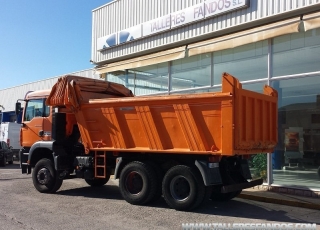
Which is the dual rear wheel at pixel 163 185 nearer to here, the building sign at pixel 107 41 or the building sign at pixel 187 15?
the building sign at pixel 187 15

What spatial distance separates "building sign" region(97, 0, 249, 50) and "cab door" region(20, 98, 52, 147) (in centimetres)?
542

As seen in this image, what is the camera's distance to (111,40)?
16844mm

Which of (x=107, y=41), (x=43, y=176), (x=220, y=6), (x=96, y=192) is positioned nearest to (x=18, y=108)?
(x=43, y=176)

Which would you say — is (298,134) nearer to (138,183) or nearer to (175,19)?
(138,183)

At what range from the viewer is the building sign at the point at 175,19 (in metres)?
12.0

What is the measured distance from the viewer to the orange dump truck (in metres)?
8.03

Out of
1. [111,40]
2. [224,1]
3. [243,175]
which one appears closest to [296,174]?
[243,175]

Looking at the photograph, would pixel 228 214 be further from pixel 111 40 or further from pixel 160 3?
pixel 111 40

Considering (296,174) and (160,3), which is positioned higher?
(160,3)

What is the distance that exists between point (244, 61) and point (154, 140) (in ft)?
15.7

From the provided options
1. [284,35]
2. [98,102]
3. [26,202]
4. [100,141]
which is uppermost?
[284,35]

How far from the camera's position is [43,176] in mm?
10906

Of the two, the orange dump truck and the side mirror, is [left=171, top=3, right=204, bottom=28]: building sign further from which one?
the side mirror

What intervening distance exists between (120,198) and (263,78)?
5410mm
